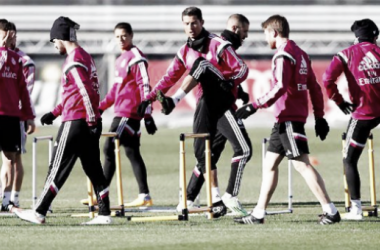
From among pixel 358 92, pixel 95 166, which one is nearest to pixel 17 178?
pixel 95 166

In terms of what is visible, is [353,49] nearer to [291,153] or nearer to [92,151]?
[291,153]

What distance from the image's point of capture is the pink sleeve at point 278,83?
10.7m

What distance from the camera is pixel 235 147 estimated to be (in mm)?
12359

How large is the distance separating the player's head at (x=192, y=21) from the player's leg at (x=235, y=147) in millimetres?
1044

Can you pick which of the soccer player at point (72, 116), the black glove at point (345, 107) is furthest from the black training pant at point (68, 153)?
the black glove at point (345, 107)

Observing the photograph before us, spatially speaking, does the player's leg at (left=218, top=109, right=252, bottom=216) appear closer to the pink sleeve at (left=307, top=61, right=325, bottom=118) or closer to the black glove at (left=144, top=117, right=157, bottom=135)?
the black glove at (left=144, top=117, right=157, bottom=135)

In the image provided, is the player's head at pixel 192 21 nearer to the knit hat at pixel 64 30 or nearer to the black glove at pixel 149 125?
the knit hat at pixel 64 30

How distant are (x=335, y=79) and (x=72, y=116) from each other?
9.12 feet

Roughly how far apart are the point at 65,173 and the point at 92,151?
353mm

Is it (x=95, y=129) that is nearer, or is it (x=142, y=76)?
(x=95, y=129)

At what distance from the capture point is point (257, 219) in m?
11.2

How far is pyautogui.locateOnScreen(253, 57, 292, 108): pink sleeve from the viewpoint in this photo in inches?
420

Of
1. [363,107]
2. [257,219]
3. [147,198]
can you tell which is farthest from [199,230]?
[147,198]

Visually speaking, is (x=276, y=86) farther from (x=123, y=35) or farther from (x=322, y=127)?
(x=123, y=35)
